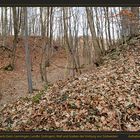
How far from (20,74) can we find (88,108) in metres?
10.4

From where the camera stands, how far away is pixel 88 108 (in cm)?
755

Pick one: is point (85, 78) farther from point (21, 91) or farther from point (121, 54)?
point (21, 91)

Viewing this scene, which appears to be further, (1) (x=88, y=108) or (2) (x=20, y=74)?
(2) (x=20, y=74)

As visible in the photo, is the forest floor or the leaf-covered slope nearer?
the leaf-covered slope

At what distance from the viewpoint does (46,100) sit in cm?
885

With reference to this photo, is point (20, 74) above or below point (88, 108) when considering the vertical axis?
above

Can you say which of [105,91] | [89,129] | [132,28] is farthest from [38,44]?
[89,129]

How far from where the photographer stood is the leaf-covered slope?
6.99 metres

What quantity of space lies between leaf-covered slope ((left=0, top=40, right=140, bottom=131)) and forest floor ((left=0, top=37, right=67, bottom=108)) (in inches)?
167

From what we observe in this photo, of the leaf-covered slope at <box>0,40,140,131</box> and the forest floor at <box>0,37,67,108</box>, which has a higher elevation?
the forest floor at <box>0,37,67,108</box>

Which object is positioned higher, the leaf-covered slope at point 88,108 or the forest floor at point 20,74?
the forest floor at point 20,74

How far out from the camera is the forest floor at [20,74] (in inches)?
558

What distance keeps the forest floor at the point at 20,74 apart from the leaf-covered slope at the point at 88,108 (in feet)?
13.9

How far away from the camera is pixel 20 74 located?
56.9ft
